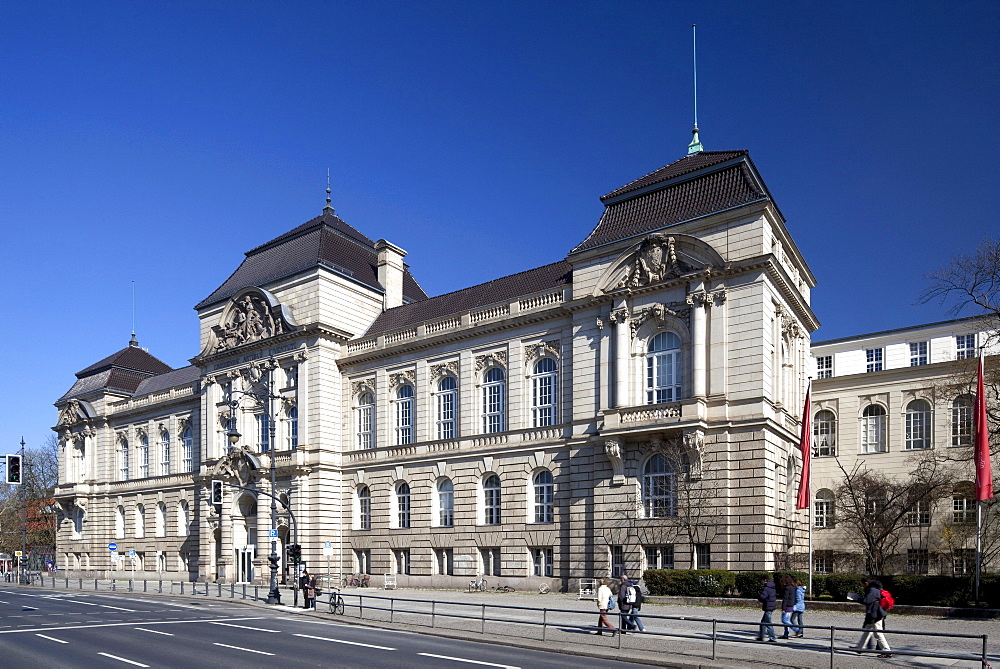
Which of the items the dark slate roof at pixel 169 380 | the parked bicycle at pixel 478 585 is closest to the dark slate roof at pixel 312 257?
the dark slate roof at pixel 169 380

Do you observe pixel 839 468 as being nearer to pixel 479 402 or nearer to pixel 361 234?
pixel 479 402

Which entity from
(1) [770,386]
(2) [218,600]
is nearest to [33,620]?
(2) [218,600]

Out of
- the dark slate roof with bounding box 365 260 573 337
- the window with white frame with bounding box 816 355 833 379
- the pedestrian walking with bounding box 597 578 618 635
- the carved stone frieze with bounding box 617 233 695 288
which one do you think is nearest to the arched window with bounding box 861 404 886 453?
the window with white frame with bounding box 816 355 833 379

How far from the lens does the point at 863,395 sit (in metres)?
52.4

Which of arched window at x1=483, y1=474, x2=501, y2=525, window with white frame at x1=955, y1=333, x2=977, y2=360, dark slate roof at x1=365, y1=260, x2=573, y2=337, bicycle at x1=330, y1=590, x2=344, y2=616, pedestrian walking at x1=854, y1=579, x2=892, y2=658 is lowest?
bicycle at x1=330, y1=590, x2=344, y2=616

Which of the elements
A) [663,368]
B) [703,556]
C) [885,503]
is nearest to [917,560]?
Answer: [885,503]

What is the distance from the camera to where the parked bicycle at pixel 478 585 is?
4444 cm

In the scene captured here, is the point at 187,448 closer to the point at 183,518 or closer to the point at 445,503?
the point at 183,518

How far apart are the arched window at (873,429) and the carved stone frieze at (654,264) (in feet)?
68.7

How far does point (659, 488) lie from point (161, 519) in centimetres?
4512

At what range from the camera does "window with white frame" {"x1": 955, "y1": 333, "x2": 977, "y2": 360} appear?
50625 mm

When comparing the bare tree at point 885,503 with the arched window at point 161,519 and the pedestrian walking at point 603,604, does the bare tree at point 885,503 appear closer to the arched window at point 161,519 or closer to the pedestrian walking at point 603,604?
the pedestrian walking at point 603,604

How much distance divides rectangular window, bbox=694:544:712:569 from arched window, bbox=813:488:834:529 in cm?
1816

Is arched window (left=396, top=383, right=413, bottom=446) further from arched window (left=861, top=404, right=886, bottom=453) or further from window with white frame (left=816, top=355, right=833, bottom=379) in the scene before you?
arched window (left=861, top=404, right=886, bottom=453)
